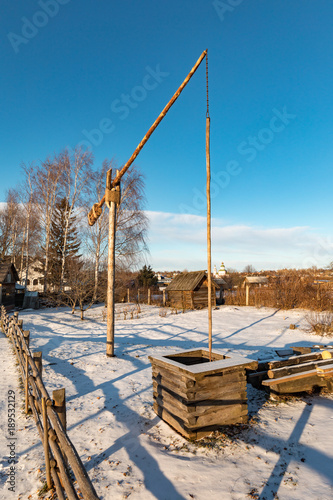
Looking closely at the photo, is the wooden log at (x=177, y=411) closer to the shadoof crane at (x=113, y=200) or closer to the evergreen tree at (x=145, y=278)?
the shadoof crane at (x=113, y=200)

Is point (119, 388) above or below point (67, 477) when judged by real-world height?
below

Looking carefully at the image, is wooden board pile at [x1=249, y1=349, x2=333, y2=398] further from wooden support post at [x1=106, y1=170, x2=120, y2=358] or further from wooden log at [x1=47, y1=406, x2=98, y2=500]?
wooden log at [x1=47, y1=406, x2=98, y2=500]

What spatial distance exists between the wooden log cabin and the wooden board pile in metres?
15.3

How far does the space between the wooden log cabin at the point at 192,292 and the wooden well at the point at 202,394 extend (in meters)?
17.1

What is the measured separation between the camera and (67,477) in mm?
2516

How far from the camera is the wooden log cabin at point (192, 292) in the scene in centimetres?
2189

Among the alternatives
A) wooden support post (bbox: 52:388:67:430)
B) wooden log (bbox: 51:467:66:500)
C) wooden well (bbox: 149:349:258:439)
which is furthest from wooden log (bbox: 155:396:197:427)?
wooden log (bbox: 51:467:66:500)

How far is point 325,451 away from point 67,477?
342 cm

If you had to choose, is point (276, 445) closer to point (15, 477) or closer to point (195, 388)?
point (195, 388)

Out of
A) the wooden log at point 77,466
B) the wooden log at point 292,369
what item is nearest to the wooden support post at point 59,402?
the wooden log at point 77,466

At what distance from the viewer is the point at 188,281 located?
22.8 metres

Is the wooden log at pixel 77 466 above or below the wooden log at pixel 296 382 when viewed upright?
above

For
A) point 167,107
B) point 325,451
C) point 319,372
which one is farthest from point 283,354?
point 167,107

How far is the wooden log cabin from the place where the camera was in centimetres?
2189
